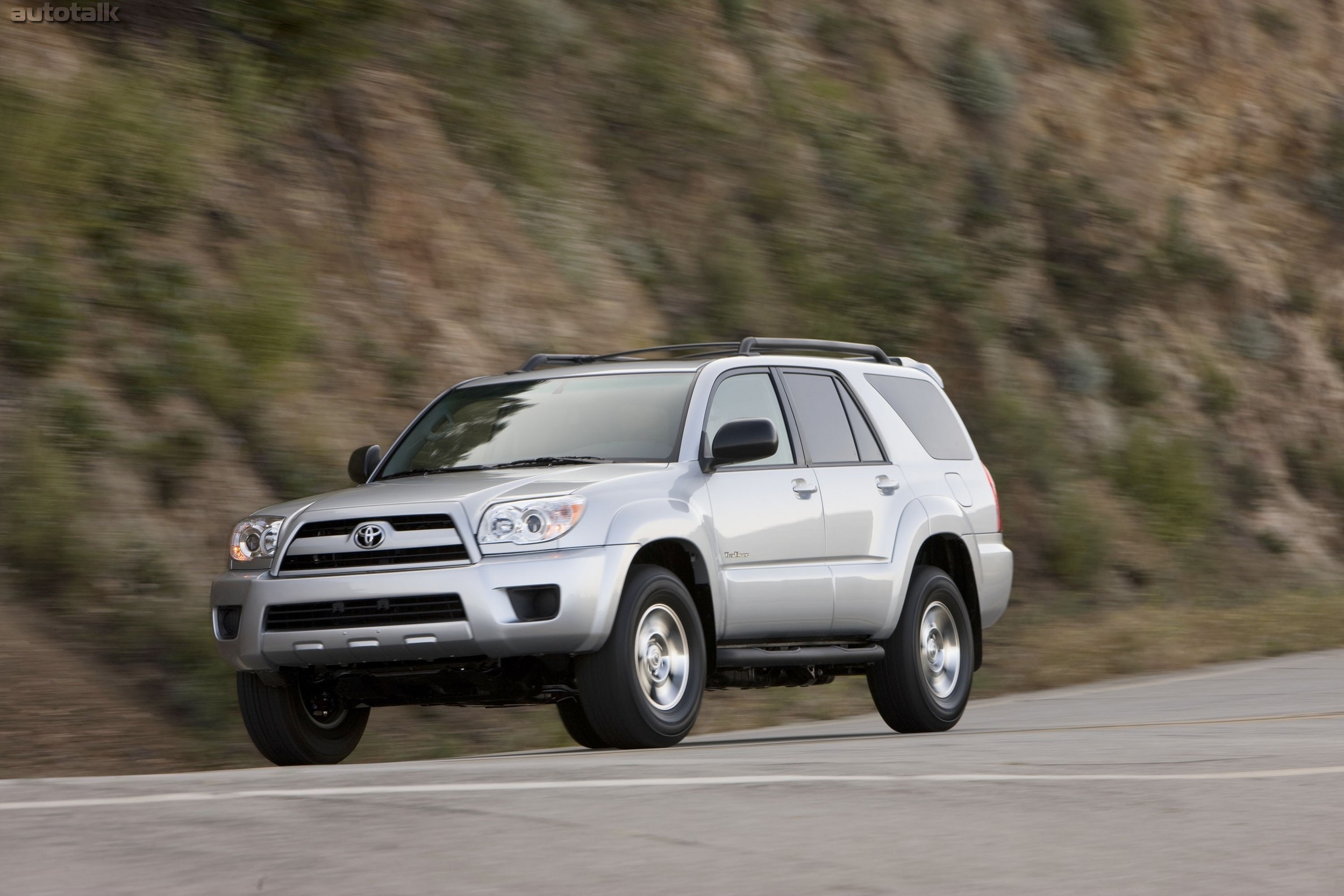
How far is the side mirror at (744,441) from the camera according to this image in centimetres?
891

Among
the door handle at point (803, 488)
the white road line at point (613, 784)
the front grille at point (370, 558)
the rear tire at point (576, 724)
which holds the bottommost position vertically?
the rear tire at point (576, 724)

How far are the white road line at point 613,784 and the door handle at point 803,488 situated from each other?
3.04 metres

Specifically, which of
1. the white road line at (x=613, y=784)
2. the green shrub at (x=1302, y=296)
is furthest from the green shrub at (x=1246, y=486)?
the white road line at (x=613, y=784)

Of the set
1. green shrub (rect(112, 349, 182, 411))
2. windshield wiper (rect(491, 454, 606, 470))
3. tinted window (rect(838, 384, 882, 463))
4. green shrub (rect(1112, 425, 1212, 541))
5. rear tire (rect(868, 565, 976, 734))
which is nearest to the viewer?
windshield wiper (rect(491, 454, 606, 470))

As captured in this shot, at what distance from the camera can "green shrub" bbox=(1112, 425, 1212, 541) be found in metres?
22.4

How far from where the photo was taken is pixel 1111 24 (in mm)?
28500

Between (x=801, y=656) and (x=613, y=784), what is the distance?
340 centimetres

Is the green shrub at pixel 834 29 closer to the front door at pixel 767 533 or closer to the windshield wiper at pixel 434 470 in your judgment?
the front door at pixel 767 533

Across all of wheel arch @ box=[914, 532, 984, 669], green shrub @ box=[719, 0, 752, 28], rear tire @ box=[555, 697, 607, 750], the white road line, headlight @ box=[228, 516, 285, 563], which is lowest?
rear tire @ box=[555, 697, 607, 750]

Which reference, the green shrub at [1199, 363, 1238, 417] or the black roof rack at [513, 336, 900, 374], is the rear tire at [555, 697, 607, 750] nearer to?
the black roof rack at [513, 336, 900, 374]

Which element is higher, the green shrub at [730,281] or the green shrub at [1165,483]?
the green shrub at [730,281]

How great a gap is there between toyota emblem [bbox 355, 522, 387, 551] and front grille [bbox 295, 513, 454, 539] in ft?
0.11

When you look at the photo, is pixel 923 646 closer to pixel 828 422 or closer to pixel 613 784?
pixel 828 422

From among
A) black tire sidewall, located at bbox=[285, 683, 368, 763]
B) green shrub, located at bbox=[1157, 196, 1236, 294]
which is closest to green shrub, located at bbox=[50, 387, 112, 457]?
black tire sidewall, located at bbox=[285, 683, 368, 763]
